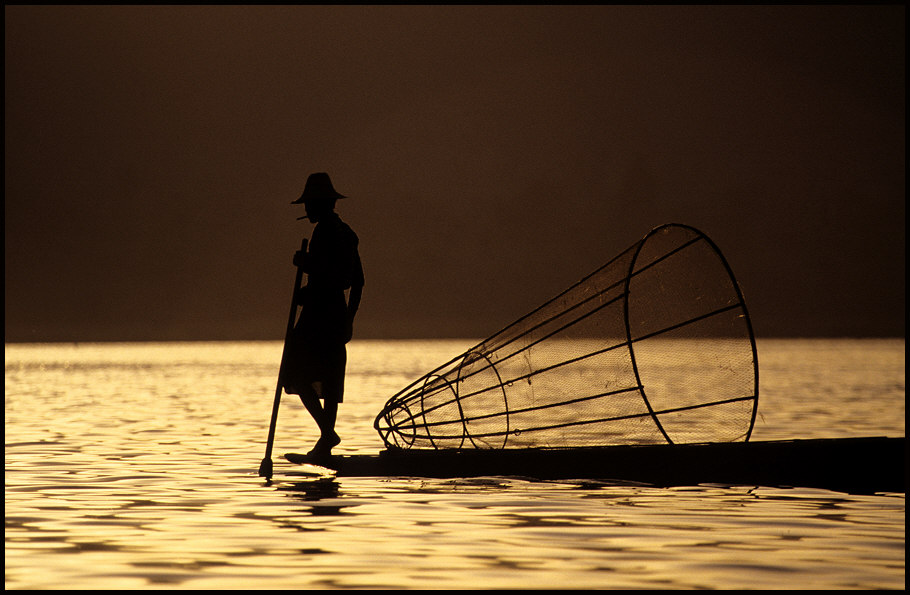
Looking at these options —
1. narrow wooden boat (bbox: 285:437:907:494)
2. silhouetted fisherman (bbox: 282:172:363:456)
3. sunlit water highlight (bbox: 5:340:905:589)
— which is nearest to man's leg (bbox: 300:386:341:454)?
silhouetted fisherman (bbox: 282:172:363:456)

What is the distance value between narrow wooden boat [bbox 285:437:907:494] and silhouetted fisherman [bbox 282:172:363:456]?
0.56 metres

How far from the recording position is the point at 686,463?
10711 millimetres

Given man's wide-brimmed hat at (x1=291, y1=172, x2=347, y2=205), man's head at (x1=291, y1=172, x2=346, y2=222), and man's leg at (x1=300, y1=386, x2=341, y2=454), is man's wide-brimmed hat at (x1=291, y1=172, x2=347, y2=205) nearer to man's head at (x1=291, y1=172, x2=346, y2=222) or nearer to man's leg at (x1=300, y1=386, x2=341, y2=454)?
man's head at (x1=291, y1=172, x2=346, y2=222)

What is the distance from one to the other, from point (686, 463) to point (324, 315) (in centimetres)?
298

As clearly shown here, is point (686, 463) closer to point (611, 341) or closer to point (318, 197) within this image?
point (611, 341)

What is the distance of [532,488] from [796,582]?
4.01m

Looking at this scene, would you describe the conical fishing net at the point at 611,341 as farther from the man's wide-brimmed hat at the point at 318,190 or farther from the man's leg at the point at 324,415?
the man's wide-brimmed hat at the point at 318,190

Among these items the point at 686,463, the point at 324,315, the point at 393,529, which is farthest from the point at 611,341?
the point at 393,529

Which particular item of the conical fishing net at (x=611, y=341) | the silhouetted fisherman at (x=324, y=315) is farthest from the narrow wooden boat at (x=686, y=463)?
the silhouetted fisherman at (x=324, y=315)

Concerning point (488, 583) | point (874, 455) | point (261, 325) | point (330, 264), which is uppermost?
point (261, 325)

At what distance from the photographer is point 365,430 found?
17.3 metres

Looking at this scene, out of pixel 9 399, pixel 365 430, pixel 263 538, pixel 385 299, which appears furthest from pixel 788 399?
pixel 385 299

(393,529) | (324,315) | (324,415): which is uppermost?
(324,315)

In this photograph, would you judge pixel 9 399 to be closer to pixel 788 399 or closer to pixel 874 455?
pixel 788 399
